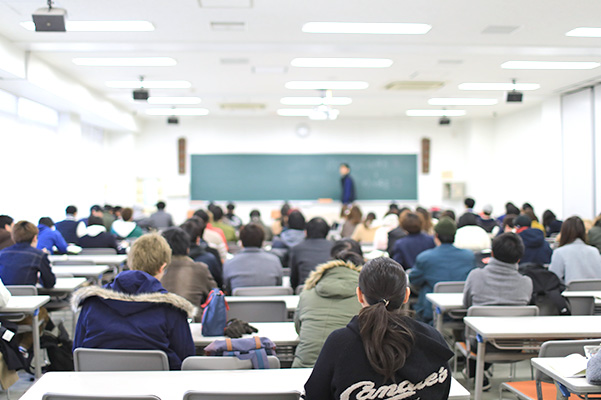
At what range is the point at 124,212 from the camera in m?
7.66

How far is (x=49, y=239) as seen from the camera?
580 centimetres

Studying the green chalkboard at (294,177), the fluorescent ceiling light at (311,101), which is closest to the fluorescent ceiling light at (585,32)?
the fluorescent ceiling light at (311,101)

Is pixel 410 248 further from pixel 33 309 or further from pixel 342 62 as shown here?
pixel 33 309

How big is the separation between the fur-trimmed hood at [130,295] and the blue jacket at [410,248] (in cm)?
320

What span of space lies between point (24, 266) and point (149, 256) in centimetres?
227

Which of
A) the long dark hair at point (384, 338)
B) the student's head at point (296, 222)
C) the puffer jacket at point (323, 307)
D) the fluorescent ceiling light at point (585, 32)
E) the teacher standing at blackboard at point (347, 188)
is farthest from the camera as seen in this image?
the teacher standing at blackboard at point (347, 188)

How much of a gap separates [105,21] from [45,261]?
2.75 m

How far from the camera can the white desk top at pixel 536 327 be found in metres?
2.81

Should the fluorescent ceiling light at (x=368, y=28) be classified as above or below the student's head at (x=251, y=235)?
above

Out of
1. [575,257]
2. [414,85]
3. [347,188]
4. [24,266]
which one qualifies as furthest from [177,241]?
[347,188]

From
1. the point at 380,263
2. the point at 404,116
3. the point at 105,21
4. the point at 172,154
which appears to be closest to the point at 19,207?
the point at 105,21

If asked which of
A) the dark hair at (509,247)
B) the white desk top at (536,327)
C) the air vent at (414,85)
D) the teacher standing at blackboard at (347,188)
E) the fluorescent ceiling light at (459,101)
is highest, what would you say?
the fluorescent ceiling light at (459,101)

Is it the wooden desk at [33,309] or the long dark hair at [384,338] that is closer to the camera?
the long dark hair at [384,338]

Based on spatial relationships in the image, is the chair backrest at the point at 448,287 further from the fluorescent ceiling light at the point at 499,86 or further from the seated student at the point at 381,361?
the fluorescent ceiling light at the point at 499,86
